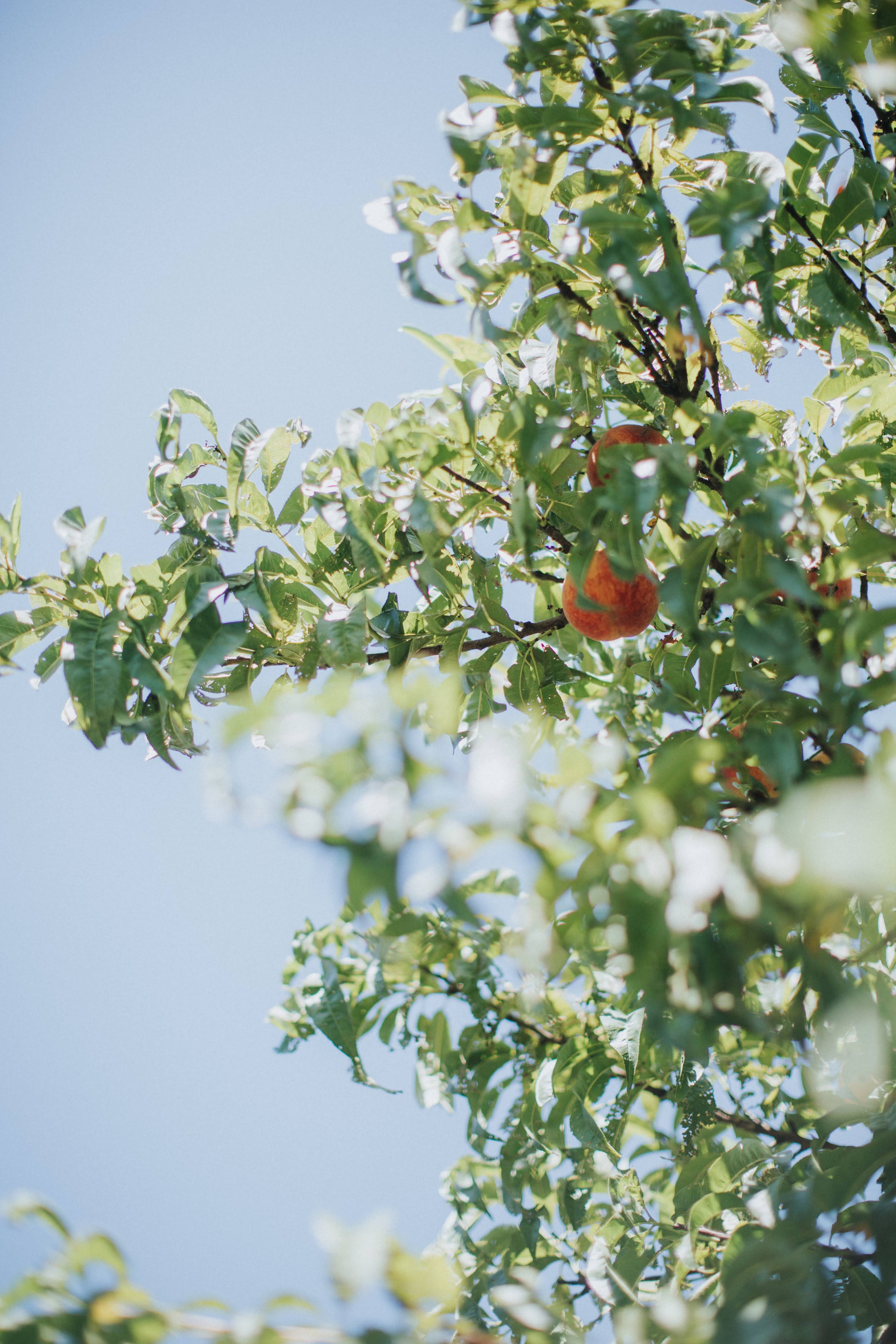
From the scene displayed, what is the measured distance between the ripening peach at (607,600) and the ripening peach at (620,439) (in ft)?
0.49

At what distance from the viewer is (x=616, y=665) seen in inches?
75.4

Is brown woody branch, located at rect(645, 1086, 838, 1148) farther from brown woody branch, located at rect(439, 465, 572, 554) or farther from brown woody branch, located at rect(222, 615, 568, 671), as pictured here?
brown woody branch, located at rect(439, 465, 572, 554)

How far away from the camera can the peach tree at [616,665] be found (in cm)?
63

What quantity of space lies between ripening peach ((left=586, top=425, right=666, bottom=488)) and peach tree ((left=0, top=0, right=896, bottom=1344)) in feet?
0.04

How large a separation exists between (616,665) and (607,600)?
0.50m

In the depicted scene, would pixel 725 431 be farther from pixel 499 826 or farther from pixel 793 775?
pixel 499 826

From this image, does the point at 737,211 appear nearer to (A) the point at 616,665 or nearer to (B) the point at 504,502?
(B) the point at 504,502

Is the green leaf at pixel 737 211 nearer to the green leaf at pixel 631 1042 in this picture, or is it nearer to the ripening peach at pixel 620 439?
the ripening peach at pixel 620 439

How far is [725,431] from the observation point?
98 cm

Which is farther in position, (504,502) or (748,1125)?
(748,1125)

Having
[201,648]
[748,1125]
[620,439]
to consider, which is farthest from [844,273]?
[748,1125]

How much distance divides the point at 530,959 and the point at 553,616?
3.50 feet

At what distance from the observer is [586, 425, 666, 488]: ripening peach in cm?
144

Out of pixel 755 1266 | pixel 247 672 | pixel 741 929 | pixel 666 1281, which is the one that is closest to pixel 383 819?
pixel 741 929
